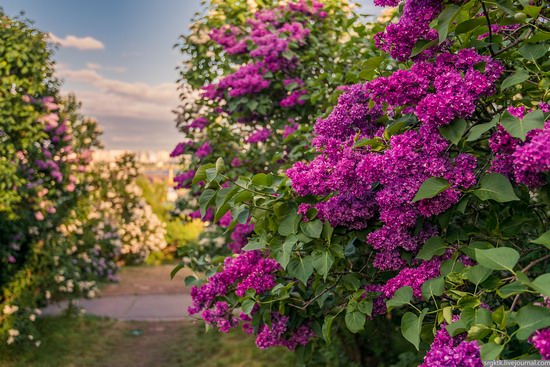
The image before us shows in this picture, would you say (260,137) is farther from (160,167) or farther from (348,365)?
(160,167)

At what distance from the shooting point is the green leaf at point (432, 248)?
2.09 m

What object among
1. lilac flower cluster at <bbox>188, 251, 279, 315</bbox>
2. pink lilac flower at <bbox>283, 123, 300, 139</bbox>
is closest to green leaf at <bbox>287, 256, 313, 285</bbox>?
lilac flower cluster at <bbox>188, 251, 279, 315</bbox>

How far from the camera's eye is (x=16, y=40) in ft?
22.0

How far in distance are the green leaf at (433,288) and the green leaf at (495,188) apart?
0.32 m

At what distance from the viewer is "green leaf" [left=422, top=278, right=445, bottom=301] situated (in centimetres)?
193

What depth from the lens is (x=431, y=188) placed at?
188cm

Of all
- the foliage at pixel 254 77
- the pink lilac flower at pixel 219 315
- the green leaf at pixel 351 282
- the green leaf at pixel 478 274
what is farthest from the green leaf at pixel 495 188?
the foliage at pixel 254 77

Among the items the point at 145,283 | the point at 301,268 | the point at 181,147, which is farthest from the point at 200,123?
the point at 145,283

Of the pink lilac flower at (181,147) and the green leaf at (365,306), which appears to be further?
the pink lilac flower at (181,147)

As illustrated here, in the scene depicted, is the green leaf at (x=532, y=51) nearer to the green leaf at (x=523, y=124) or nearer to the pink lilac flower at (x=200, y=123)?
the green leaf at (x=523, y=124)

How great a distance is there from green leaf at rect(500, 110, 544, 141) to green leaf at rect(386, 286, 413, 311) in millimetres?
639

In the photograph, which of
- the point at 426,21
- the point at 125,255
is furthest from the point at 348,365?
the point at 125,255

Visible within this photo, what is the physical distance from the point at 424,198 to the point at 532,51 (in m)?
0.70

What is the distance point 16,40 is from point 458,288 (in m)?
6.26
